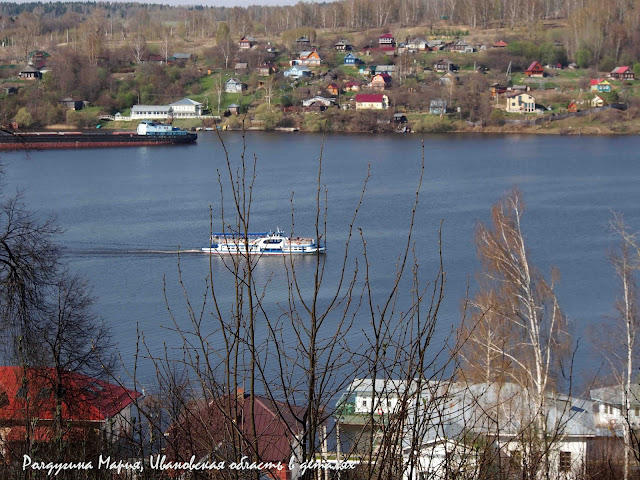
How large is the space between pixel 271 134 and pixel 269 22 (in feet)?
55.8

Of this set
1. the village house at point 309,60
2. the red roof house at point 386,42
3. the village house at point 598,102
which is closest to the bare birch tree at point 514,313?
the village house at point 598,102

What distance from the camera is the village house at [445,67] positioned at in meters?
21.7

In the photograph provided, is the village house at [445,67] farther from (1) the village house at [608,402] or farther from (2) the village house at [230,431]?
(2) the village house at [230,431]

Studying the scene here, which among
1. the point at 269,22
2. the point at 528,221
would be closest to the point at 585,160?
the point at 528,221

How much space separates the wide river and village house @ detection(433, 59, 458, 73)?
20.2 feet

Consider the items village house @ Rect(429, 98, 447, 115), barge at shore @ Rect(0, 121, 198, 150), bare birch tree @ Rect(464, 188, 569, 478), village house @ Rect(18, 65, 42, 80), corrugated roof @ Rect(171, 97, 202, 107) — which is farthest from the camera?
village house @ Rect(18, 65, 42, 80)

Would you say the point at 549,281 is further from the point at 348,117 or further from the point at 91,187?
the point at 348,117

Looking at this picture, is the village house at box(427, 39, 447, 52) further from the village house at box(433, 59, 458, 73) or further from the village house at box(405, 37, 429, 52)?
the village house at box(433, 59, 458, 73)

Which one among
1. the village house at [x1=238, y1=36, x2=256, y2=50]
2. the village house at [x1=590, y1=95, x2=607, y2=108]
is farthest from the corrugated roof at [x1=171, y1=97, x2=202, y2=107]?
the village house at [x1=590, y1=95, x2=607, y2=108]

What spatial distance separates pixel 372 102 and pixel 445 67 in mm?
3438

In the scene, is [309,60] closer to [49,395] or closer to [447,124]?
[447,124]

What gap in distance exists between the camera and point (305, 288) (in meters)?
6.50

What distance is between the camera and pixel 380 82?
2022cm

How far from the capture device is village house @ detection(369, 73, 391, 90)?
66.2 ft
